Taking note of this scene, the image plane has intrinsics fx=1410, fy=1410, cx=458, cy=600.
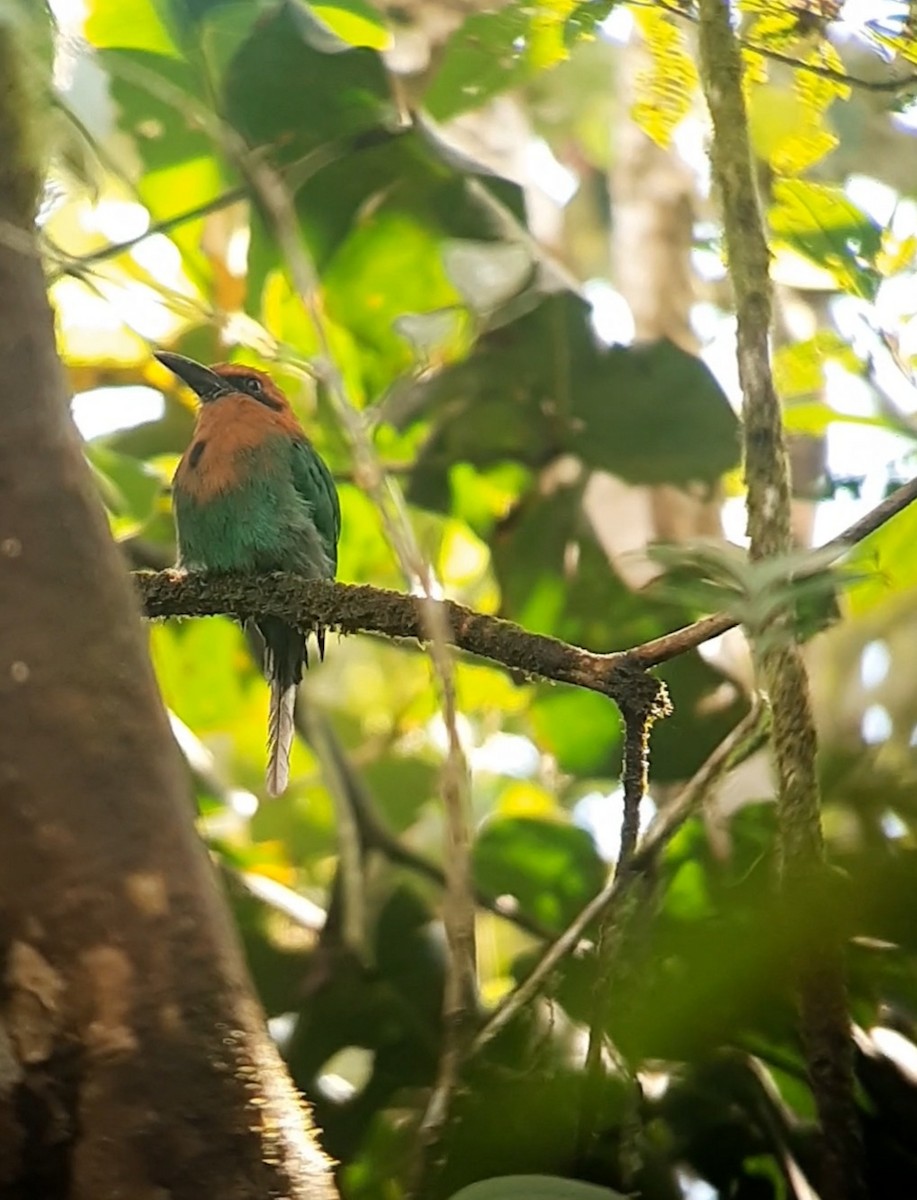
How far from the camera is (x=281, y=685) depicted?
1.63m

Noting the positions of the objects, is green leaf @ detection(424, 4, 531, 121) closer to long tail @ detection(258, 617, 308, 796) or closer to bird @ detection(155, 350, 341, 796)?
bird @ detection(155, 350, 341, 796)

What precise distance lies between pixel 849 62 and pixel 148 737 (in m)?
1.15

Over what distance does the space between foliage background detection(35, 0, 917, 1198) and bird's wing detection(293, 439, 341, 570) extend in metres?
0.06

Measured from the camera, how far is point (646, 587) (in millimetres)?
1093

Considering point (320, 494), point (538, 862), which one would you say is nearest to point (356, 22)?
point (320, 494)

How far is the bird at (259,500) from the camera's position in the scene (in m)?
1.67

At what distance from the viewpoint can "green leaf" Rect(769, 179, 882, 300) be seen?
4.63 ft

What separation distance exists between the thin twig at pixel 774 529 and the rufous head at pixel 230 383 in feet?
2.69

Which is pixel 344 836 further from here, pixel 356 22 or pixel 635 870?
pixel 356 22

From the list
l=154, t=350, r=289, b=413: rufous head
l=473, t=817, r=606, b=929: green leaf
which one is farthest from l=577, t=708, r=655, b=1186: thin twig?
l=154, t=350, r=289, b=413: rufous head

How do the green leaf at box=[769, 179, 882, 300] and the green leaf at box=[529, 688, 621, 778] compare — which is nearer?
the green leaf at box=[769, 179, 882, 300]

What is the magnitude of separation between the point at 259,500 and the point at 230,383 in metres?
0.20

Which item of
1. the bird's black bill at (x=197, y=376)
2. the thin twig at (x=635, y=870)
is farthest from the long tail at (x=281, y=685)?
the thin twig at (x=635, y=870)

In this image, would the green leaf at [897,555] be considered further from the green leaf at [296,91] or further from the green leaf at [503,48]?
the green leaf at [296,91]
